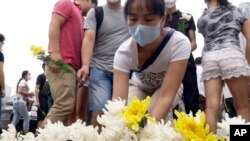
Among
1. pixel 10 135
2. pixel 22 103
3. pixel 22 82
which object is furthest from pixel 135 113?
pixel 22 82

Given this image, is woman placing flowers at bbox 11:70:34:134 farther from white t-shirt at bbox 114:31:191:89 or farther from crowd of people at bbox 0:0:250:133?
white t-shirt at bbox 114:31:191:89

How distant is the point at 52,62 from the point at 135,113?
1983 mm

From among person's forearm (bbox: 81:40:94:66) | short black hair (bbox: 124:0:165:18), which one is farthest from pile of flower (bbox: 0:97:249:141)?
person's forearm (bbox: 81:40:94:66)

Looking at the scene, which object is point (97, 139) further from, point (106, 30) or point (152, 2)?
point (106, 30)

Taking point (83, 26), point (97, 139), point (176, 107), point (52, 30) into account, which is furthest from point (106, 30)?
point (97, 139)

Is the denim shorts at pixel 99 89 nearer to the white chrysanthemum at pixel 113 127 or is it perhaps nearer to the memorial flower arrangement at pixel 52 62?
the memorial flower arrangement at pixel 52 62

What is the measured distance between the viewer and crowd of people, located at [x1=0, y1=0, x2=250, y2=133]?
2.54m

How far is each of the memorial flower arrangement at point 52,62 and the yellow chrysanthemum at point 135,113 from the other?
193cm

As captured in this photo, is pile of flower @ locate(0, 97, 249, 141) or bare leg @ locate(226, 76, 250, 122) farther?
bare leg @ locate(226, 76, 250, 122)

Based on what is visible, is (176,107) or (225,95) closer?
(176,107)

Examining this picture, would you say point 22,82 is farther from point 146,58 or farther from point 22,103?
point 146,58

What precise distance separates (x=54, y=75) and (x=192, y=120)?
7.04 ft

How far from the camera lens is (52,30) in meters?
3.55

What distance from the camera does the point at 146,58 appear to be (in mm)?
2664
